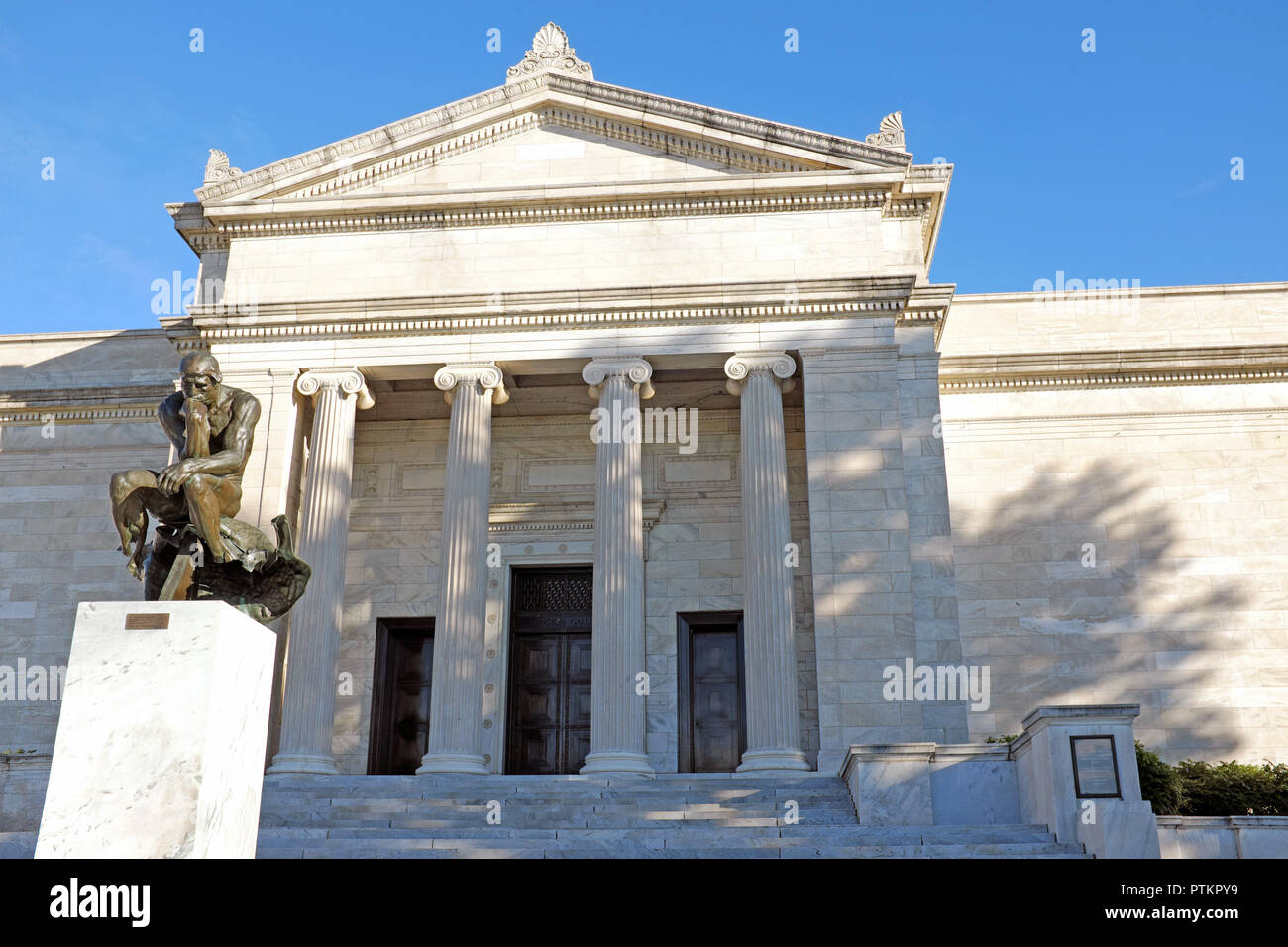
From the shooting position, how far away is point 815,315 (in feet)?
69.3

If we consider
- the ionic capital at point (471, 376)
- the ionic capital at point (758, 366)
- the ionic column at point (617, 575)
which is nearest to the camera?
the ionic column at point (617, 575)

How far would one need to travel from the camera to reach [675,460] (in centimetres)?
2400

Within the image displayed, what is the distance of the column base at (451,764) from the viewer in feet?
61.3

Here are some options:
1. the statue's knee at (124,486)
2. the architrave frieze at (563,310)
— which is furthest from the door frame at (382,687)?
the statue's knee at (124,486)

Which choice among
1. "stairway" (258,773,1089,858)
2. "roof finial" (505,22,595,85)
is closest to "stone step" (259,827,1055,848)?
"stairway" (258,773,1089,858)

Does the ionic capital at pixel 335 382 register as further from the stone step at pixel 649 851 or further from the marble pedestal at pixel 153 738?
the marble pedestal at pixel 153 738

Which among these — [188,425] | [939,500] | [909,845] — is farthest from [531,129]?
[909,845]

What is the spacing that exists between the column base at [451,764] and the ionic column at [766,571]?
4.11m

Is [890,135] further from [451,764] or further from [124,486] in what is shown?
[124,486]

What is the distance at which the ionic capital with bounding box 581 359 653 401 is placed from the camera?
20953 mm

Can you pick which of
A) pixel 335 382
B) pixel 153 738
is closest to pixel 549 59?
pixel 335 382

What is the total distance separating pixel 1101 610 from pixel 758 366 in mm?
8434

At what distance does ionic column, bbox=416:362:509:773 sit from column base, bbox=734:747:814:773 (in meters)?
4.22
